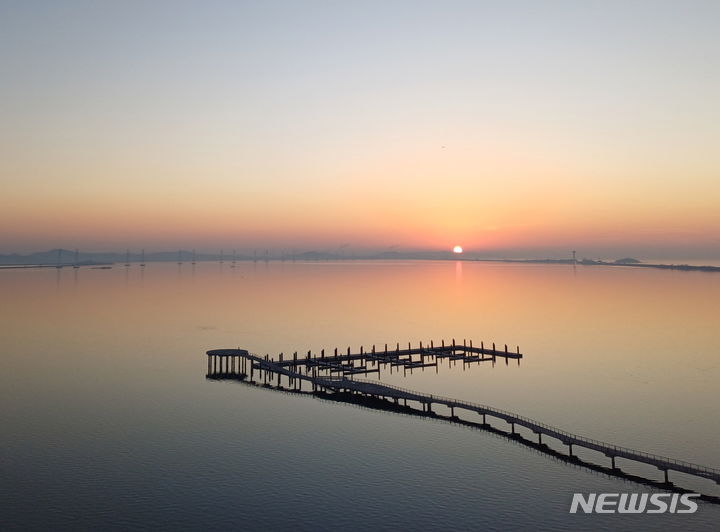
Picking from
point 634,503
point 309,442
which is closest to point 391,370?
point 309,442

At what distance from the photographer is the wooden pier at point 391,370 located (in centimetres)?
5266

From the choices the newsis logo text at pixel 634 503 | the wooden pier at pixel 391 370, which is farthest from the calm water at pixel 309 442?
the wooden pier at pixel 391 370

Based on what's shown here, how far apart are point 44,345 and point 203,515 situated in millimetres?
94292

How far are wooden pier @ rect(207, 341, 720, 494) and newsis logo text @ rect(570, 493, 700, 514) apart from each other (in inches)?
105

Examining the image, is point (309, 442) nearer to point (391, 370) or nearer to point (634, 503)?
point (634, 503)

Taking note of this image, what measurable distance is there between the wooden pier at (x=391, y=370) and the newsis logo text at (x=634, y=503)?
2.67 meters

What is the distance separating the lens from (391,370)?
10188cm

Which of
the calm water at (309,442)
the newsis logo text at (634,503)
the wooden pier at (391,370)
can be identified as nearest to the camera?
the calm water at (309,442)

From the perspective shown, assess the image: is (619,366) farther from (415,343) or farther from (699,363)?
(415,343)

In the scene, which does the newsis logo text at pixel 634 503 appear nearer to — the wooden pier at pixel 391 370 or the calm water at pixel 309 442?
the calm water at pixel 309 442

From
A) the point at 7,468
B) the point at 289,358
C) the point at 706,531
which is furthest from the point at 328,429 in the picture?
the point at 289,358

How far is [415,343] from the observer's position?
131 metres

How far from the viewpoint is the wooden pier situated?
173ft

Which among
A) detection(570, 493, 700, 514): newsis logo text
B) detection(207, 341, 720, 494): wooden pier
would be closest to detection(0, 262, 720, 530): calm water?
detection(570, 493, 700, 514): newsis logo text
